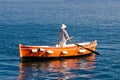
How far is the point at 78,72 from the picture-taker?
3431 cm

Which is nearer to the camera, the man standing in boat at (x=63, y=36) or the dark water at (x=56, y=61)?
the dark water at (x=56, y=61)

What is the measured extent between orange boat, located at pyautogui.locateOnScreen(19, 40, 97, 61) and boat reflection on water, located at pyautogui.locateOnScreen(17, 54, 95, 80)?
55 cm

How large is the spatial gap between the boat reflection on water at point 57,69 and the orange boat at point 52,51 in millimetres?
550

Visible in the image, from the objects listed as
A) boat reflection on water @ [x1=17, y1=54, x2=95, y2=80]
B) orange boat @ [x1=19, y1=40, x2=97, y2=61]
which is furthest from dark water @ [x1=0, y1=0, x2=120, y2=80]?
orange boat @ [x1=19, y1=40, x2=97, y2=61]

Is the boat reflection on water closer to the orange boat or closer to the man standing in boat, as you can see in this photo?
the orange boat

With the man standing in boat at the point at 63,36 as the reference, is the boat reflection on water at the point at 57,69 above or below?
below

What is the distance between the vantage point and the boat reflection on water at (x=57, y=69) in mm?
32750

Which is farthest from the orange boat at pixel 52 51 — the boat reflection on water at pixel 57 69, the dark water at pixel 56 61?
the dark water at pixel 56 61

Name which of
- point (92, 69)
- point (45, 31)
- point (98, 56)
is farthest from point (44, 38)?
point (92, 69)

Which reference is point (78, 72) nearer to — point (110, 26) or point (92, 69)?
point (92, 69)

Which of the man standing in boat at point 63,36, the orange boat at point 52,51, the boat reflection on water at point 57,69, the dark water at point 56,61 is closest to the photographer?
the boat reflection on water at point 57,69

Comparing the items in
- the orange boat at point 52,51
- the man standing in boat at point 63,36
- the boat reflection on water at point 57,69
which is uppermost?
the man standing in boat at point 63,36

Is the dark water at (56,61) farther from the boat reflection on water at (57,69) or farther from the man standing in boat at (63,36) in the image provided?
the man standing in boat at (63,36)

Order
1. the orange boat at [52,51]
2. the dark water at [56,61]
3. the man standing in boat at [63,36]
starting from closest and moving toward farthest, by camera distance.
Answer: the dark water at [56,61]
the orange boat at [52,51]
the man standing in boat at [63,36]
